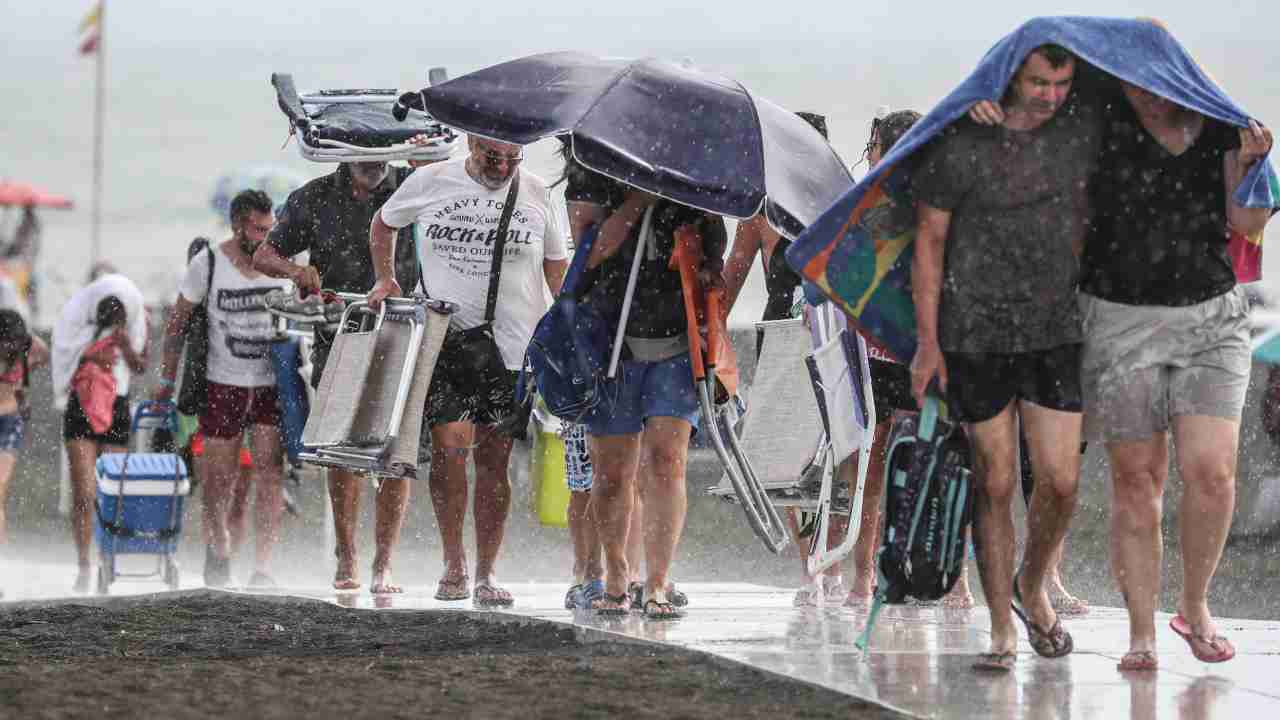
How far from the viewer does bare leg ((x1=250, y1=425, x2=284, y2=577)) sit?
452 inches

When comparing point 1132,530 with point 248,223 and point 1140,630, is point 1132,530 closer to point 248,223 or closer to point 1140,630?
point 1140,630

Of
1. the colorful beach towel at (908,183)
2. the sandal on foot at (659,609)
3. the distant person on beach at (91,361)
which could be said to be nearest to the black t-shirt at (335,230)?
the distant person on beach at (91,361)

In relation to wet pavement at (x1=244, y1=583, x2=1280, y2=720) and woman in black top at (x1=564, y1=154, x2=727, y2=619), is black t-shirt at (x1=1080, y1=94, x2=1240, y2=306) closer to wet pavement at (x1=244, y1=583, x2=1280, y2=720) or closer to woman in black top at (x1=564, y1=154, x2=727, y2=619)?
wet pavement at (x1=244, y1=583, x2=1280, y2=720)

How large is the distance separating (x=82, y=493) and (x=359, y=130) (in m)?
3.46

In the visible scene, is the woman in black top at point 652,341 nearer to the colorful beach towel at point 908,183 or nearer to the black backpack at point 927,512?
the colorful beach towel at point 908,183

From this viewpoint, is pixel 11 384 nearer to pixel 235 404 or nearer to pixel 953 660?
pixel 235 404

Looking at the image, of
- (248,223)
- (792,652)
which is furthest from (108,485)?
(792,652)

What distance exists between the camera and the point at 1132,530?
22.4 feet

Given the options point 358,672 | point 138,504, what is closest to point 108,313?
point 138,504

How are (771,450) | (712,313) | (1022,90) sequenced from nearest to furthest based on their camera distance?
(1022,90), (712,313), (771,450)

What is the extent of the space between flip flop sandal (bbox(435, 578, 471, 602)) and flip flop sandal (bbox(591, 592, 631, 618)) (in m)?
1.10

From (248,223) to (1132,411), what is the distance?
6.34 metres

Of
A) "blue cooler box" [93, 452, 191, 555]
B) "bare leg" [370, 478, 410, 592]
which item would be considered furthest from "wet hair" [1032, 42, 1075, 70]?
"blue cooler box" [93, 452, 191, 555]

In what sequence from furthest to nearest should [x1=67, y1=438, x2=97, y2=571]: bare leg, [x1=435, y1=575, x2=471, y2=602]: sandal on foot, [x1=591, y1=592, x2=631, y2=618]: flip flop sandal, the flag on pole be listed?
the flag on pole, [x1=67, y1=438, x2=97, y2=571]: bare leg, [x1=435, y1=575, x2=471, y2=602]: sandal on foot, [x1=591, y1=592, x2=631, y2=618]: flip flop sandal
